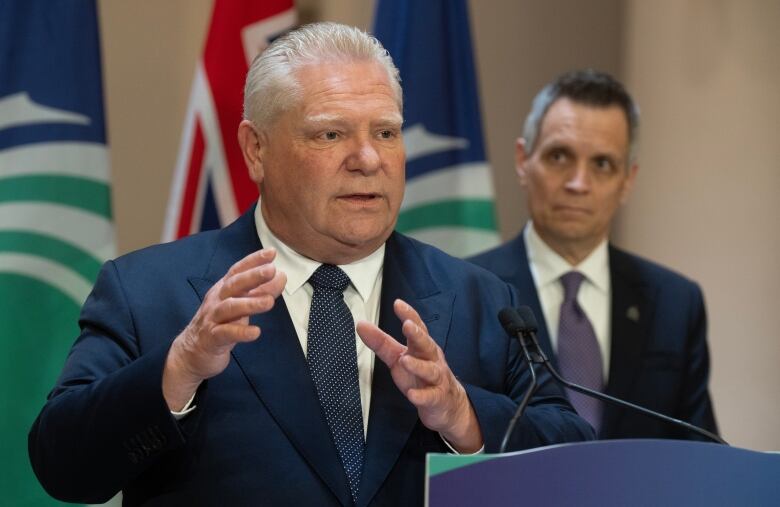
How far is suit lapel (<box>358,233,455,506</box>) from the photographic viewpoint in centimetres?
225

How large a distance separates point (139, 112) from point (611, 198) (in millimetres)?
1925

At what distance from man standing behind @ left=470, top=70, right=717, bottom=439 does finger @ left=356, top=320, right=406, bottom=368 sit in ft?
5.18

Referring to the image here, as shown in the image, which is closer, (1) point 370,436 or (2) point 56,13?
(1) point 370,436

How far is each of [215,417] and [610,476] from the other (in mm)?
800

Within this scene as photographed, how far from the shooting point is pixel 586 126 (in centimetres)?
389

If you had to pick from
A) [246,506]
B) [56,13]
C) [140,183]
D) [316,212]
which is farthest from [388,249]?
[140,183]

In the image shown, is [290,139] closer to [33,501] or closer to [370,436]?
[370,436]

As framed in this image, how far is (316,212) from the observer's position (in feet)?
7.84

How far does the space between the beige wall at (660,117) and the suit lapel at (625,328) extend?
4.31 feet

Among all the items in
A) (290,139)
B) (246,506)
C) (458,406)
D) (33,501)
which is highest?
(290,139)

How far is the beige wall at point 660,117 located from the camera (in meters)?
4.74

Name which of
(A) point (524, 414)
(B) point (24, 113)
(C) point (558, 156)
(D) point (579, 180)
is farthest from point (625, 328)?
(B) point (24, 113)

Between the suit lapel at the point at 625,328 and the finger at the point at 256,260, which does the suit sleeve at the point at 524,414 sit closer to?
the finger at the point at 256,260

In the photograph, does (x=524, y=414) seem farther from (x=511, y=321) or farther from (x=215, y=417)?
(x=215, y=417)
